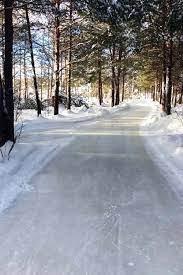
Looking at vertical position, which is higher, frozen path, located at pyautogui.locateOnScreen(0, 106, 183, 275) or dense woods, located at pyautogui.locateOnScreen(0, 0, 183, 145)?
dense woods, located at pyautogui.locateOnScreen(0, 0, 183, 145)

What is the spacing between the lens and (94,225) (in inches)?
205

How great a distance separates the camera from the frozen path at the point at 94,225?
13.3ft

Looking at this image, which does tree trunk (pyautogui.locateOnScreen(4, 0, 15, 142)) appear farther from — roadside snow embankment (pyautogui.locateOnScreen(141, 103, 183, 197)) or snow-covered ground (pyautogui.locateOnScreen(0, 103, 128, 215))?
roadside snow embankment (pyautogui.locateOnScreen(141, 103, 183, 197))

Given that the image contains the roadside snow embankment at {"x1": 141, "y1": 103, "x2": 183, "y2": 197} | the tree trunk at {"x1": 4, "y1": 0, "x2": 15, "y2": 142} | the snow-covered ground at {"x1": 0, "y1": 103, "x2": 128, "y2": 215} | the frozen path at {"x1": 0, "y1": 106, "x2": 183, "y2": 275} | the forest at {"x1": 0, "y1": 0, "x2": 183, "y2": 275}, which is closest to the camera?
the frozen path at {"x1": 0, "y1": 106, "x2": 183, "y2": 275}

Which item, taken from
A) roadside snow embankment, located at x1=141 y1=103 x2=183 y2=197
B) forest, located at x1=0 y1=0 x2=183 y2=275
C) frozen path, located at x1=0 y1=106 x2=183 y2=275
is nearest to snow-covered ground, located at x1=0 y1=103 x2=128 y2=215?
forest, located at x1=0 y1=0 x2=183 y2=275

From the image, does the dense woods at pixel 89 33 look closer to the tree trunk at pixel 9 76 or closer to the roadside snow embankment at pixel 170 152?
the tree trunk at pixel 9 76

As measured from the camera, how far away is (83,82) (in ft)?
95.1

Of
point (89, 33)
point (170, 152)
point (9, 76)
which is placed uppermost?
point (89, 33)

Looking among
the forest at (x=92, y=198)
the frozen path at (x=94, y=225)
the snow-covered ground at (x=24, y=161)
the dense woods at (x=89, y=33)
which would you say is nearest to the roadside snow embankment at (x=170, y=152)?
the forest at (x=92, y=198)

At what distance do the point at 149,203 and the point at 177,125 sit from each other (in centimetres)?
987

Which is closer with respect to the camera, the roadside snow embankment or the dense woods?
the roadside snow embankment

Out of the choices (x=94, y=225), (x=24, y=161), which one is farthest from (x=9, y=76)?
(x=94, y=225)

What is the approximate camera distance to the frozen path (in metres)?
4.05

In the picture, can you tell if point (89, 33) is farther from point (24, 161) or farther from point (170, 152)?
point (24, 161)
